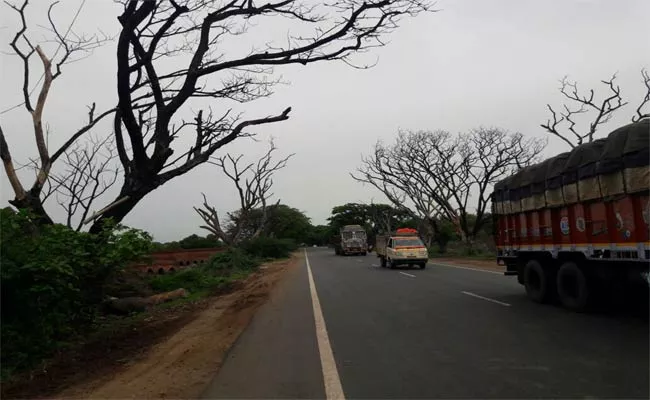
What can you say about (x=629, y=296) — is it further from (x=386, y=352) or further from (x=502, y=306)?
(x=386, y=352)

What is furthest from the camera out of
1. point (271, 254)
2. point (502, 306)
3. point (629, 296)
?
point (271, 254)

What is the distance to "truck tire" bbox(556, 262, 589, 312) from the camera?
35.1 feet

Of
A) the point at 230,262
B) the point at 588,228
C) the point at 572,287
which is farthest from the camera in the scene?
the point at 230,262

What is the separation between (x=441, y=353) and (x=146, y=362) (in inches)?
164

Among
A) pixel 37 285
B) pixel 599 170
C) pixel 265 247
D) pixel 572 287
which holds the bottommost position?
pixel 572 287

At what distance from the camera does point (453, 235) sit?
64.1m

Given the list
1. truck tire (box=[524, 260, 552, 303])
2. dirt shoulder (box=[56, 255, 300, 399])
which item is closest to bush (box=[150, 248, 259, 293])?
dirt shoulder (box=[56, 255, 300, 399])

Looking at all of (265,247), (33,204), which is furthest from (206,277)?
(265,247)

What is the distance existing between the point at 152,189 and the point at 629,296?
1137 cm

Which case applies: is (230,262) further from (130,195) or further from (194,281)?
(130,195)

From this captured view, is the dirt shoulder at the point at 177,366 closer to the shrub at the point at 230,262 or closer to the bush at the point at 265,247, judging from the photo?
the shrub at the point at 230,262

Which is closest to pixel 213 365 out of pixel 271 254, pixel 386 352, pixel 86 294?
pixel 386 352

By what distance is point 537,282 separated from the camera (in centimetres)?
1277

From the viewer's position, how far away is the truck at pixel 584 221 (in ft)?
29.1
